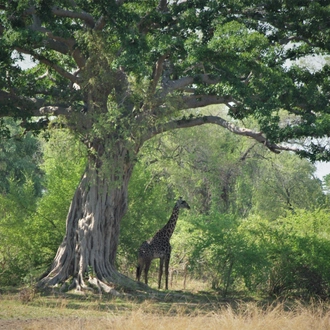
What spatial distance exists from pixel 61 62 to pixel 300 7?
282 inches

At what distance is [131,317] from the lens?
11.3m

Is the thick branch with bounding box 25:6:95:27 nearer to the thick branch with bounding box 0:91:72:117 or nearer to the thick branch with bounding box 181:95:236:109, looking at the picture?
the thick branch with bounding box 0:91:72:117

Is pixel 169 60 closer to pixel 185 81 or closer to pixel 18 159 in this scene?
pixel 185 81

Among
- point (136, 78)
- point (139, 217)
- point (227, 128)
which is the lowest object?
point (139, 217)

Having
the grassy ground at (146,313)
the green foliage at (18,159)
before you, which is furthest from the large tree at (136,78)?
the green foliage at (18,159)

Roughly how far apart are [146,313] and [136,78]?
626 centimetres

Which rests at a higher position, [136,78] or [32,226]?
[136,78]

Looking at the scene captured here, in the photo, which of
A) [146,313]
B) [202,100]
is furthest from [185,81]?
[146,313]

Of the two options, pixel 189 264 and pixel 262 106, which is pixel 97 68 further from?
pixel 189 264

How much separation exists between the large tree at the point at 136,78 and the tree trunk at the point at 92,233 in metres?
0.03

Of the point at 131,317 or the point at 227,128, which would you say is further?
the point at 227,128

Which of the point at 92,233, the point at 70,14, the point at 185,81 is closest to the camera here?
the point at 70,14

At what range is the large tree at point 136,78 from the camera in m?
16.8

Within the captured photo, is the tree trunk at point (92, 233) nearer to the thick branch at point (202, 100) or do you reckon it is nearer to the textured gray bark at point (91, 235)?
the textured gray bark at point (91, 235)
